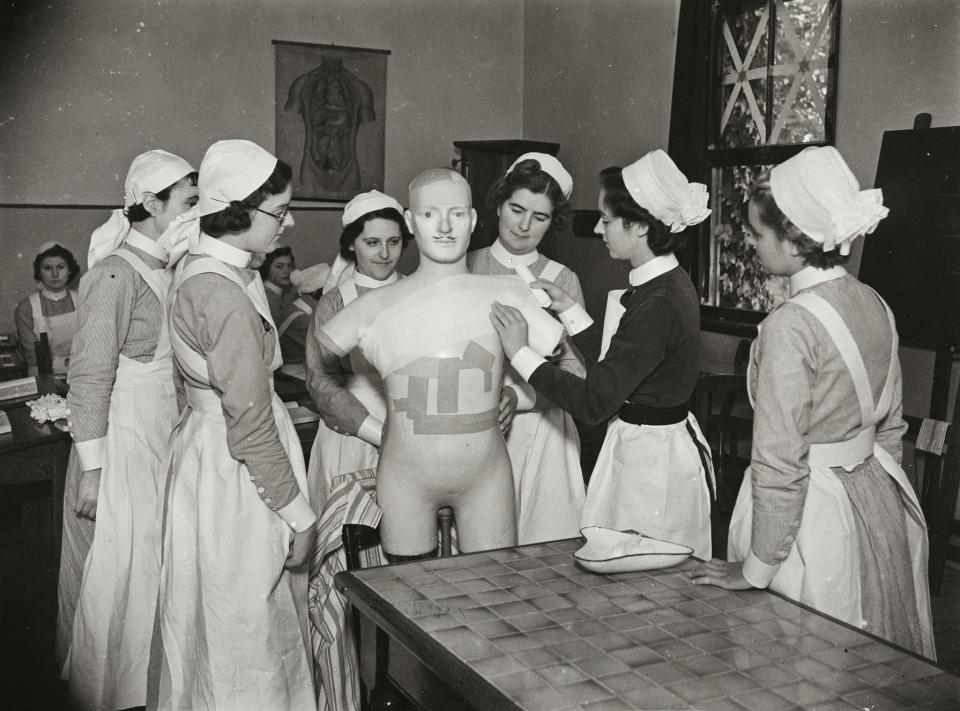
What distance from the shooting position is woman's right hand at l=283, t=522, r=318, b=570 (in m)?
2.36

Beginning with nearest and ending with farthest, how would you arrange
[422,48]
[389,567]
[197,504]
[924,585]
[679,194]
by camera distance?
[389,567] → [924,585] → [197,504] → [679,194] → [422,48]

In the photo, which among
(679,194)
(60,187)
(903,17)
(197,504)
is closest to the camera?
(197,504)

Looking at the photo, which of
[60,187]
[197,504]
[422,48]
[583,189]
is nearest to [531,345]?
[197,504]

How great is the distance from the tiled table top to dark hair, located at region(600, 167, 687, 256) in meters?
0.99

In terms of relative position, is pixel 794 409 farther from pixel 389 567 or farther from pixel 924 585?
pixel 389 567

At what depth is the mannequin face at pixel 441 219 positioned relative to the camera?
2297 mm

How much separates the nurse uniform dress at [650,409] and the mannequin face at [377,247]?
914 millimetres

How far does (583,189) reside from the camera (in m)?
7.29

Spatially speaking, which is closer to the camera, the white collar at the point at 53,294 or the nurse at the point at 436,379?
the nurse at the point at 436,379

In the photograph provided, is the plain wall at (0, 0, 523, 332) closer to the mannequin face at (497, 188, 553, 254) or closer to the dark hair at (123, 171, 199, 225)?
the dark hair at (123, 171, 199, 225)

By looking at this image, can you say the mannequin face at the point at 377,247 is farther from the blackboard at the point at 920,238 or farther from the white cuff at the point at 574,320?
the blackboard at the point at 920,238

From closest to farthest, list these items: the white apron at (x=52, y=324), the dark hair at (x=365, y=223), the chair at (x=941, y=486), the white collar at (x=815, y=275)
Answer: the white collar at (x=815, y=275)
the dark hair at (x=365, y=223)
the chair at (x=941, y=486)
the white apron at (x=52, y=324)

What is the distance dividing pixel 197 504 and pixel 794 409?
143cm

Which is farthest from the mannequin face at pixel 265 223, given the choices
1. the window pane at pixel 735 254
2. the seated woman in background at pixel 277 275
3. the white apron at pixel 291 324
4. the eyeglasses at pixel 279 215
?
the seated woman in background at pixel 277 275
